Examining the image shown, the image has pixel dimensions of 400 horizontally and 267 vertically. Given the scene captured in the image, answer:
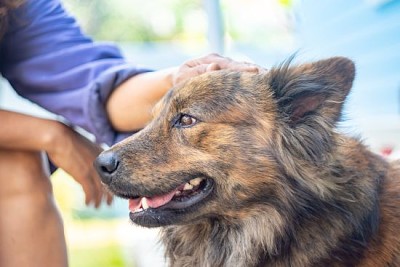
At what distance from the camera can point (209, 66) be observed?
194cm

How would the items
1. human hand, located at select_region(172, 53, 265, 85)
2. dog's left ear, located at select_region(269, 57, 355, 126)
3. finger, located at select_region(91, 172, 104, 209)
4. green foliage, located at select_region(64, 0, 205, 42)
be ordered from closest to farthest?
dog's left ear, located at select_region(269, 57, 355, 126) → human hand, located at select_region(172, 53, 265, 85) → finger, located at select_region(91, 172, 104, 209) → green foliage, located at select_region(64, 0, 205, 42)

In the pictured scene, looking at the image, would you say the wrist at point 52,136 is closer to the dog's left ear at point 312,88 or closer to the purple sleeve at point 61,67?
the purple sleeve at point 61,67

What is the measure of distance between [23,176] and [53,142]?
5.9 inches

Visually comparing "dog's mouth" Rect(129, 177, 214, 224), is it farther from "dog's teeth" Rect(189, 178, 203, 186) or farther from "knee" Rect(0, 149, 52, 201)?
"knee" Rect(0, 149, 52, 201)

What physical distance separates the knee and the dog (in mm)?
492

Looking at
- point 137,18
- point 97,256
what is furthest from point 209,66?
point 137,18

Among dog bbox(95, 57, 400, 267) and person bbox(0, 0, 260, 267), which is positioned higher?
dog bbox(95, 57, 400, 267)

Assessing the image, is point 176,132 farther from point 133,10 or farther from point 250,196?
point 133,10

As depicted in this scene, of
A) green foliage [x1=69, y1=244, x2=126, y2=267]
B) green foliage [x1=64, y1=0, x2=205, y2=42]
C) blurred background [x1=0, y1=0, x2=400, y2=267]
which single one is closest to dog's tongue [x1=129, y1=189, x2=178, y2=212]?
blurred background [x1=0, y1=0, x2=400, y2=267]

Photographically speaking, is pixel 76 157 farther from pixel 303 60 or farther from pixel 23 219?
pixel 303 60

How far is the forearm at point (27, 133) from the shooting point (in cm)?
217

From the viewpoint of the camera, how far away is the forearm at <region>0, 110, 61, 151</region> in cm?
217

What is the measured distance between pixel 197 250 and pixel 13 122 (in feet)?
2.57

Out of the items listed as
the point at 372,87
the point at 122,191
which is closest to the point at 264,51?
the point at 372,87
